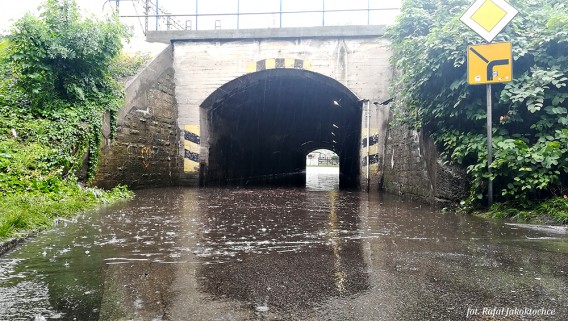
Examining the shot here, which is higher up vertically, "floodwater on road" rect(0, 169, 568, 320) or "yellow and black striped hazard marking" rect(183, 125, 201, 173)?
"yellow and black striped hazard marking" rect(183, 125, 201, 173)

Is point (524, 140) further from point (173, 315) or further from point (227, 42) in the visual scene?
point (227, 42)

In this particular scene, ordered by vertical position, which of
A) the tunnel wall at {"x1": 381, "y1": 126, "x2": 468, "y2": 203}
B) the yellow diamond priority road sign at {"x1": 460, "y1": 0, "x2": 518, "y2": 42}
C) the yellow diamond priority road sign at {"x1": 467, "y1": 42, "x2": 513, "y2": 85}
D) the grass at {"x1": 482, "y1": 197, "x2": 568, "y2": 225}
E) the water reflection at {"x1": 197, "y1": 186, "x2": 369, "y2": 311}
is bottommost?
the water reflection at {"x1": 197, "y1": 186, "x2": 369, "y2": 311}

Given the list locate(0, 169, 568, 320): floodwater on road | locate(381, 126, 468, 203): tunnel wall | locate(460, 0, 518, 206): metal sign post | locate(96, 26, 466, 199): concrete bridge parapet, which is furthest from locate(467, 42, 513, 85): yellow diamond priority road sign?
locate(96, 26, 466, 199): concrete bridge parapet

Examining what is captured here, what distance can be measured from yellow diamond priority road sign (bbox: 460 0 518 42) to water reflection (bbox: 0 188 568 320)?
2.94 meters

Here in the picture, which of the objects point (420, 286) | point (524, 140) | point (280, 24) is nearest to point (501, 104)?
point (524, 140)

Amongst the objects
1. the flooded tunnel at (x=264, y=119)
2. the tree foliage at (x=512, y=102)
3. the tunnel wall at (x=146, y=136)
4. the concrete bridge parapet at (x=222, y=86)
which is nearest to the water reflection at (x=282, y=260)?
the tree foliage at (x=512, y=102)

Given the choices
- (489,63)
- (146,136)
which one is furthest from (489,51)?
(146,136)

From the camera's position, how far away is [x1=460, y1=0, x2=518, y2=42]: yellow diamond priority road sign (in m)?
6.36

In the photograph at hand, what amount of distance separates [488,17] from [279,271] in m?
5.33

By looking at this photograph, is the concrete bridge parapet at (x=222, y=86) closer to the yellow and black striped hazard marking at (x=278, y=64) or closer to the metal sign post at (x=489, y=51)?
the yellow and black striped hazard marking at (x=278, y=64)

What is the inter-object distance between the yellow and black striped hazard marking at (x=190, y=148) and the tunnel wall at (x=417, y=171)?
667cm

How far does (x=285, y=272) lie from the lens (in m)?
3.44

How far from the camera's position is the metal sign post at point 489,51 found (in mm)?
6383

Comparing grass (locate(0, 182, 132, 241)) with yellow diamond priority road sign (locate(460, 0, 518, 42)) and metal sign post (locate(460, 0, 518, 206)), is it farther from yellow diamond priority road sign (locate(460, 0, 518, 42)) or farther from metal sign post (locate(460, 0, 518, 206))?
yellow diamond priority road sign (locate(460, 0, 518, 42))
